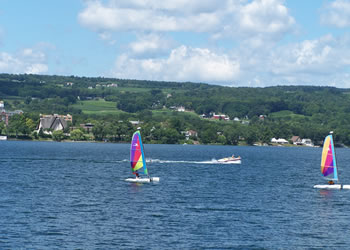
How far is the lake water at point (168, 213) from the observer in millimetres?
51156

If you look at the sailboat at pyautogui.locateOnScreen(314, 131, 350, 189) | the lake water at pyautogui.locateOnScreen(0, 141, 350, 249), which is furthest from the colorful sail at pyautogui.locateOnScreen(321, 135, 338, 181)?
the lake water at pyautogui.locateOnScreen(0, 141, 350, 249)

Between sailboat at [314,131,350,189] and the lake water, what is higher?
sailboat at [314,131,350,189]

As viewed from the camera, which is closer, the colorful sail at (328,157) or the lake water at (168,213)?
the lake water at (168,213)

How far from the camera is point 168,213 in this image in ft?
210

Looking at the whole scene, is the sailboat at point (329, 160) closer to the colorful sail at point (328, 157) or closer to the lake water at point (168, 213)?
the colorful sail at point (328, 157)

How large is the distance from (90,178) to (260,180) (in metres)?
28.7

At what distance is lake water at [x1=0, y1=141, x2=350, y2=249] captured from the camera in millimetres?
51156

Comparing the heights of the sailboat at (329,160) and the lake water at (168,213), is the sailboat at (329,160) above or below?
above

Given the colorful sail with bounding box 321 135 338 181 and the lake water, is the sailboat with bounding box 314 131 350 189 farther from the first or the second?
the lake water

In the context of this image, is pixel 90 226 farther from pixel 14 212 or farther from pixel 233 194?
pixel 233 194

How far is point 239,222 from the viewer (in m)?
59.9

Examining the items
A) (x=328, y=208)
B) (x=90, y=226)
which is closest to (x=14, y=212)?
(x=90, y=226)

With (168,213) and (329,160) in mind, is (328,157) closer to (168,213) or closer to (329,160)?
(329,160)

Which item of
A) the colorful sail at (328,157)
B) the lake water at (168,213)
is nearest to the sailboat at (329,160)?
the colorful sail at (328,157)
